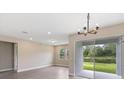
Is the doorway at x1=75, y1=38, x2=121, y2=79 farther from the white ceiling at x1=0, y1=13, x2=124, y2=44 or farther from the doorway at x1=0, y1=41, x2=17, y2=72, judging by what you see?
the doorway at x1=0, y1=41, x2=17, y2=72

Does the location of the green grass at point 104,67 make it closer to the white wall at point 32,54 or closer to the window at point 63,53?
the white wall at point 32,54

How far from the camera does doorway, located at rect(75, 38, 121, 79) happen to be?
510 centimetres

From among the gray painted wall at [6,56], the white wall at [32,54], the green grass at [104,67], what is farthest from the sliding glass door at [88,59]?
the gray painted wall at [6,56]

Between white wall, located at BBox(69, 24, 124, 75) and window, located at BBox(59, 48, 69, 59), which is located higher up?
white wall, located at BBox(69, 24, 124, 75)

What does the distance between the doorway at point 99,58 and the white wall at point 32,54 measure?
146 inches

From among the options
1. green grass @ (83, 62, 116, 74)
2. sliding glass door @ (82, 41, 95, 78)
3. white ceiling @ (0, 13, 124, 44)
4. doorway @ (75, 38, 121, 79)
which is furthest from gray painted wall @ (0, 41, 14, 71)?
green grass @ (83, 62, 116, 74)

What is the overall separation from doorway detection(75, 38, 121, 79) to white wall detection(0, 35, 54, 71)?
3.72 m

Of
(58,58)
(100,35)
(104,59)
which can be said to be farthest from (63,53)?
(100,35)

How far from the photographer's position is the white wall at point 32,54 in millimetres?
7054

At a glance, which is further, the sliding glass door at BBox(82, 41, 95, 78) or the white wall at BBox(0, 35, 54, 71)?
the white wall at BBox(0, 35, 54, 71)

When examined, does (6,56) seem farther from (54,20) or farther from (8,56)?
(54,20)

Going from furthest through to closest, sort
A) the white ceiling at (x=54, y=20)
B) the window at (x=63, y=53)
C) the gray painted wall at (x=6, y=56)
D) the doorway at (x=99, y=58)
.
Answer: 1. the window at (x=63, y=53)
2. the gray painted wall at (x=6, y=56)
3. the doorway at (x=99, y=58)
4. the white ceiling at (x=54, y=20)
